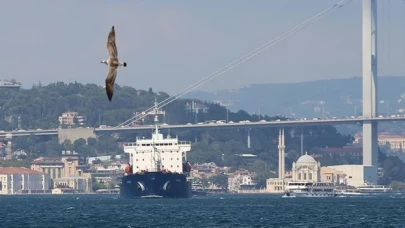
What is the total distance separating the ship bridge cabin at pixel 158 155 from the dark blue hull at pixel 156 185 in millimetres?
1425

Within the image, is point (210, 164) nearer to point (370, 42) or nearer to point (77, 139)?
point (77, 139)

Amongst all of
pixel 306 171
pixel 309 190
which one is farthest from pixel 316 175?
pixel 309 190

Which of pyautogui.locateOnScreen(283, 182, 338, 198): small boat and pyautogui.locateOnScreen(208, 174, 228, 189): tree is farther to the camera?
pyautogui.locateOnScreen(208, 174, 228, 189): tree

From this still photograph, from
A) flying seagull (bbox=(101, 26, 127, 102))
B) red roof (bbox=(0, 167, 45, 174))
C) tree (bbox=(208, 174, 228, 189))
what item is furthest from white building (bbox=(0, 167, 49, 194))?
flying seagull (bbox=(101, 26, 127, 102))

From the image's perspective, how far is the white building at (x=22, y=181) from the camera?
180 m

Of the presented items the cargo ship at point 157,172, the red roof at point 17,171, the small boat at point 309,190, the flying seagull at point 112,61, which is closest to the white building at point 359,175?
the small boat at point 309,190

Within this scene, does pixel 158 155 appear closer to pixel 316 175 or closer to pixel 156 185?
pixel 156 185

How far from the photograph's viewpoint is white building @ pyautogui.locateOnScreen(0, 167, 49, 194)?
180m

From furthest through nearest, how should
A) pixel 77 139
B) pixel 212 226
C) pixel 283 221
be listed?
pixel 77 139 → pixel 283 221 → pixel 212 226

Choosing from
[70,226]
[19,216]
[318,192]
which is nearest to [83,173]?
[318,192]

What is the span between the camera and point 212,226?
63969mm

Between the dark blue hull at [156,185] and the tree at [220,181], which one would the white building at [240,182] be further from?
the dark blue hull at [156,185]

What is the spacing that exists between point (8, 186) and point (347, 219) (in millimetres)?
111108

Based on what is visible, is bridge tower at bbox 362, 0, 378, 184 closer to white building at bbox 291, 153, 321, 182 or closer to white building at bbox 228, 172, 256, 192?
white building at bbox 291, 153, 321, 182
